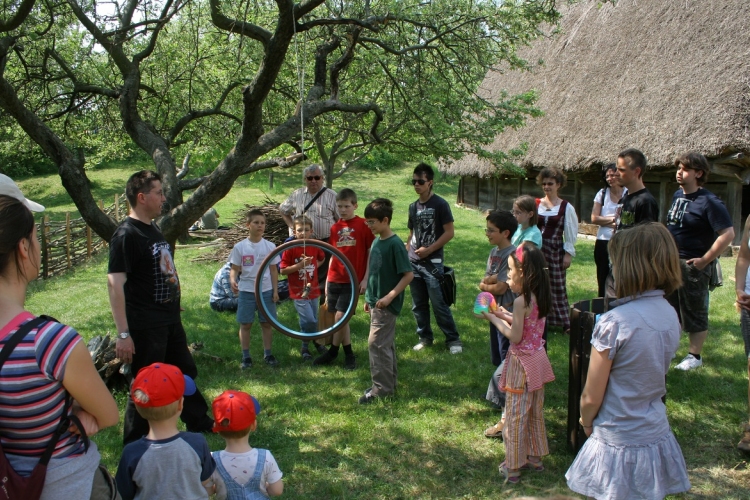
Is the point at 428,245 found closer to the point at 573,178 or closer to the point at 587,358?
the point at 587,358

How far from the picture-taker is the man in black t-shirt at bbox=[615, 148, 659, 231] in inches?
191

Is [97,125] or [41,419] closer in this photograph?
[41,419]

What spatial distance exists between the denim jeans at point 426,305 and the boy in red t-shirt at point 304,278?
104 centimetres

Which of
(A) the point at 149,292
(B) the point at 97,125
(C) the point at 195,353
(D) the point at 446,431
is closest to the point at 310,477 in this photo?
(D) the point at 446,431

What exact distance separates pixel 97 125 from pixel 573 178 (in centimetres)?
1170

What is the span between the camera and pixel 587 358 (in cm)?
364

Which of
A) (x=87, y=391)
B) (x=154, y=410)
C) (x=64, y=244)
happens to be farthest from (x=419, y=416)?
(x=64, y=244)

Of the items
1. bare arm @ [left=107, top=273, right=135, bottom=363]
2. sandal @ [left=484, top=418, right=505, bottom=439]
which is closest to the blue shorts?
bare arm @ [left=107, top=273, right=135, bottom=363]

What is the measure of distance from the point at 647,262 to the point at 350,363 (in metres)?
3.76

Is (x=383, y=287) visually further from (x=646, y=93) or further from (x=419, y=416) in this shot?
(x=646, y=93)

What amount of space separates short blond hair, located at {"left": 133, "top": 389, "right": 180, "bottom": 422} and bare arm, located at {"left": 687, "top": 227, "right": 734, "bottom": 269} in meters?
4.14

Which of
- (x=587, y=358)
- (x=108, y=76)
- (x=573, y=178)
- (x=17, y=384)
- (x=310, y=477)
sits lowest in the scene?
(x=310, y=477)

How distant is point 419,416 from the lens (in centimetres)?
462

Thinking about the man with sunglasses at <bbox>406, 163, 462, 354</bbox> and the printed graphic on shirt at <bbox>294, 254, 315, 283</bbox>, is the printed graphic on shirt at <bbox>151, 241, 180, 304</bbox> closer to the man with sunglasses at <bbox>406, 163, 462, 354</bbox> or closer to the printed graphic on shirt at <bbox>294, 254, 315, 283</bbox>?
the printed graphic on shirt at <bbox>294, 254, 315, 283</bbox>
